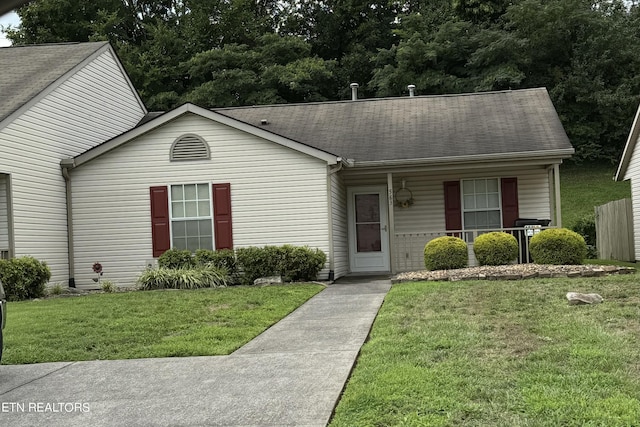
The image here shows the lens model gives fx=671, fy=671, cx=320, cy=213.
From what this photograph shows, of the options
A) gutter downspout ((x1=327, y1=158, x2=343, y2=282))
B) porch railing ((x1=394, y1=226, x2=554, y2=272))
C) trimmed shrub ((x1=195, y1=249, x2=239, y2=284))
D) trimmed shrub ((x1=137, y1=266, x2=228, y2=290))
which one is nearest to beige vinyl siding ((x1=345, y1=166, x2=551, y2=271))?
porch railing ((x1=394, y1=226, x2=554, y2=272))

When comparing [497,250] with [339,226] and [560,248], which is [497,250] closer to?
[560,248]

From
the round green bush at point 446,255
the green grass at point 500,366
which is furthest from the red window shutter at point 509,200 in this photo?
the green grass at point 500,366

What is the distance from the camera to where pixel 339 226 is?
14.7 m

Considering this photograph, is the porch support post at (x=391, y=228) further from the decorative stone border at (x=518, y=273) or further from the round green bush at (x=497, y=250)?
the decorative stone border at (x=518, y=273)

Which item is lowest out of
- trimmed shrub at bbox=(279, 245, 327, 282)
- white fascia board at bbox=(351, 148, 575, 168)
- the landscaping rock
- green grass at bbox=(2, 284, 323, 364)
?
green grass at bbox=(2, 284, 323, 364)

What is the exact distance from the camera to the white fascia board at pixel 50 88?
41.4 feet

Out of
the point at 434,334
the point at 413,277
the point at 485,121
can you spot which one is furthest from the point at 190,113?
the point at 434,334

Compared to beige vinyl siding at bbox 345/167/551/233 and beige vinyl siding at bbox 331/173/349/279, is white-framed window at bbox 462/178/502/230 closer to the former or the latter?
beige vinyl siding at bbox 345/167/551/233

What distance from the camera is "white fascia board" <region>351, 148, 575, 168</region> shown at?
45.3ft

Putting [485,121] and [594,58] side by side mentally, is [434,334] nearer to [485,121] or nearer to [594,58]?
[485,121]

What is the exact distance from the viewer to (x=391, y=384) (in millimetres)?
4539

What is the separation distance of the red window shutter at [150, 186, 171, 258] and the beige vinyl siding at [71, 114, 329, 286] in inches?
5.3

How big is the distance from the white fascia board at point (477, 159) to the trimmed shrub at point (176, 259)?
390 centimetres

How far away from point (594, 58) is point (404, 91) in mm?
8531
